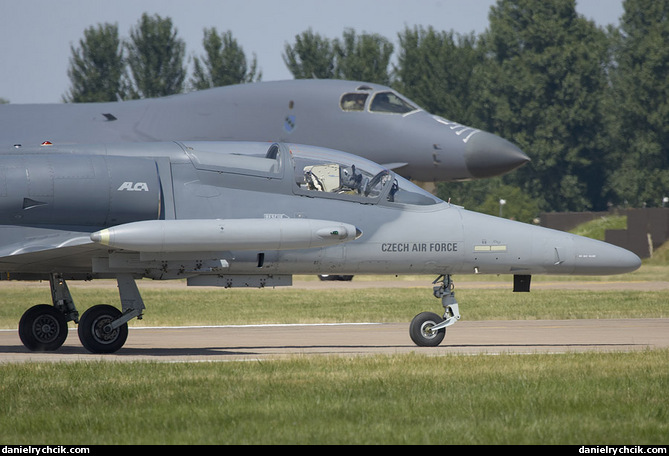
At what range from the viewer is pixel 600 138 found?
3270 inches

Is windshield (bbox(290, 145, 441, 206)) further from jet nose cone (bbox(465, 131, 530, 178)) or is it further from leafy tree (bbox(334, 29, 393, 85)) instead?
leafy tree (bbox(334, 29, 393, 85))

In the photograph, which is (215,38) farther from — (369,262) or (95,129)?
(369,262)

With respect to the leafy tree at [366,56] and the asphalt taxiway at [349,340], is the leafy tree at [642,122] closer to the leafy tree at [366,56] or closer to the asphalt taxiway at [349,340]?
the leafy tree at [366,56]

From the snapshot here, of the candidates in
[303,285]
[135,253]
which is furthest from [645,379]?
[303,285]

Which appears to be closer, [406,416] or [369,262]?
[406,416]

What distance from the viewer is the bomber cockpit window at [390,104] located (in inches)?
1062

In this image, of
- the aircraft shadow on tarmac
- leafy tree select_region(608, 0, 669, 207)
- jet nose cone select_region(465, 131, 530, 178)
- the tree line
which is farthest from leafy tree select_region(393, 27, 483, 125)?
the aircraft shadow on tarmac

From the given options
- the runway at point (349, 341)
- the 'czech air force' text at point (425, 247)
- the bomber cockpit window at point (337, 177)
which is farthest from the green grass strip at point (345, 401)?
the bomber cockpit window at point (337, 177)

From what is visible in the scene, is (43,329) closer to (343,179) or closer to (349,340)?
(343,179)

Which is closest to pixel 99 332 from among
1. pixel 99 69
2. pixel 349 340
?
pixel 349 340

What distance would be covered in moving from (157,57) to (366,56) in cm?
1617

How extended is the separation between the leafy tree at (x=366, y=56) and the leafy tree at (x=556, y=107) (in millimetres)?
9152
